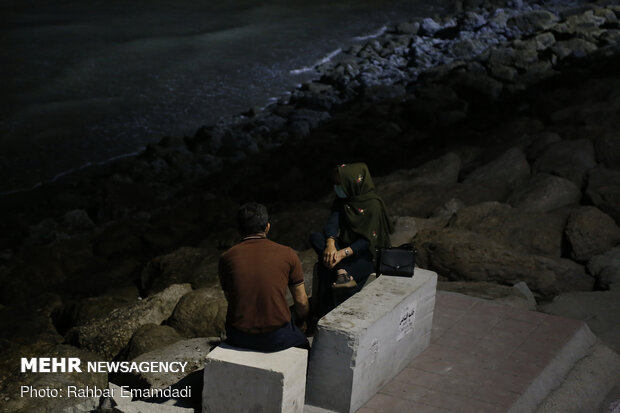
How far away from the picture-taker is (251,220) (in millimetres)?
4426

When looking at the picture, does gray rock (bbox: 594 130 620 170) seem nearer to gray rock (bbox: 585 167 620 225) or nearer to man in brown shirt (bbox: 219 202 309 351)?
gray rock (bbox: 585 167 620 225)

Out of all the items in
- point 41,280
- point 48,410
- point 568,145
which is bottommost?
point 41,280

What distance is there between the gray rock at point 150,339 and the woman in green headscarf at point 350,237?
1695 millimetres

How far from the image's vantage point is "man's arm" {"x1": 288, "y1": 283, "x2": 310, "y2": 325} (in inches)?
181

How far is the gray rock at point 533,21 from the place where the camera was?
71.9 ft

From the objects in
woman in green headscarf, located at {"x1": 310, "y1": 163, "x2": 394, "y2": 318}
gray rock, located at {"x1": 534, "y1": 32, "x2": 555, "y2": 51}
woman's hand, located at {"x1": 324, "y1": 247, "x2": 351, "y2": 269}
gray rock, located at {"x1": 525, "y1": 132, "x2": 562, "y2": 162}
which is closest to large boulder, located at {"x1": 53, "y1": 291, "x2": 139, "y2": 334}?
woman in green headscarf, located at {"x1": 310, "y1": 163, "x2": 394, "y2": 318}

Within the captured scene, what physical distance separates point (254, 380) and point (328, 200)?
6228 mm

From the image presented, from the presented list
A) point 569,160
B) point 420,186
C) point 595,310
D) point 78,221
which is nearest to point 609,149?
point 569,160

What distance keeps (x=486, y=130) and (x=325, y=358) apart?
9524 millimetres

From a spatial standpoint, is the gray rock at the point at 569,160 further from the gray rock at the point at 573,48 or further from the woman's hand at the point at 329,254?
the gray rock at the point at 573,48

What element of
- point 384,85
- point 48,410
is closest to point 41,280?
point 48,410

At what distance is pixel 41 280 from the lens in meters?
9.31

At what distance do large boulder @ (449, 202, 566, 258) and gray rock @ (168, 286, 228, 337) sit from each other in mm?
2769

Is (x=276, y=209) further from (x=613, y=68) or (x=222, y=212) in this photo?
(x=613, y=68)
